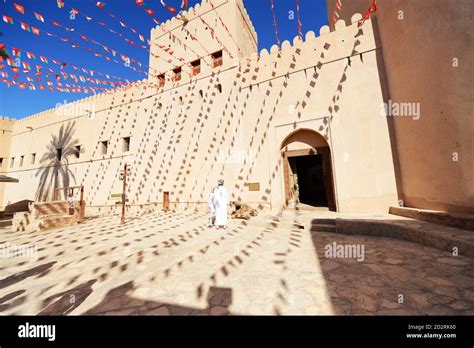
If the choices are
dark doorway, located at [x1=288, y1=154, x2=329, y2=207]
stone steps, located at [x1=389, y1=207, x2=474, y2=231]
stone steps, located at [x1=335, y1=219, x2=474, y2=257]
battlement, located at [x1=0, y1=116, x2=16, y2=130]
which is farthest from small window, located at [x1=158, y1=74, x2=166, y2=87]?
battlement, located at [x1=0, y1=116, x2=16, y2=130]

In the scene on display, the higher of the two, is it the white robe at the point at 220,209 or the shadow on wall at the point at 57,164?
the shadow on wall at the point at 57,164

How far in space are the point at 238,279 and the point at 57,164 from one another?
1951cm

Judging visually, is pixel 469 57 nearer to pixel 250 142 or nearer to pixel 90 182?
pixel 250 142

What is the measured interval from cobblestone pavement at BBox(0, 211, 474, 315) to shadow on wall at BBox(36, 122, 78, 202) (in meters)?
13.4

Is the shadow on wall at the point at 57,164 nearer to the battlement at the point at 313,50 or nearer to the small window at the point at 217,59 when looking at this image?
the small window at the point at 217,59

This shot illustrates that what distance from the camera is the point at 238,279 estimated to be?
3121 millimetres

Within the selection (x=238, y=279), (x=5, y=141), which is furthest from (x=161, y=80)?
(x=5, y=141)

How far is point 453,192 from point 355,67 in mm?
5688

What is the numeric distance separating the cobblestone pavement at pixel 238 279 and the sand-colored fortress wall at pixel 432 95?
235cm

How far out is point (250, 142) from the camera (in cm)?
984

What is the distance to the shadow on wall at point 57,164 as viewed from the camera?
15703 millimetres

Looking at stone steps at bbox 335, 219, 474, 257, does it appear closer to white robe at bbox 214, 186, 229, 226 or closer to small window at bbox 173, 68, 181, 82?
white robe at bbox 214, 186, 229, 226

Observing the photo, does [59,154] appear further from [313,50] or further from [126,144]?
[313,50]

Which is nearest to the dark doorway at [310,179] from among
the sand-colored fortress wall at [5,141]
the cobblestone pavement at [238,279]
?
the cobblestone pavement at [238,279]
